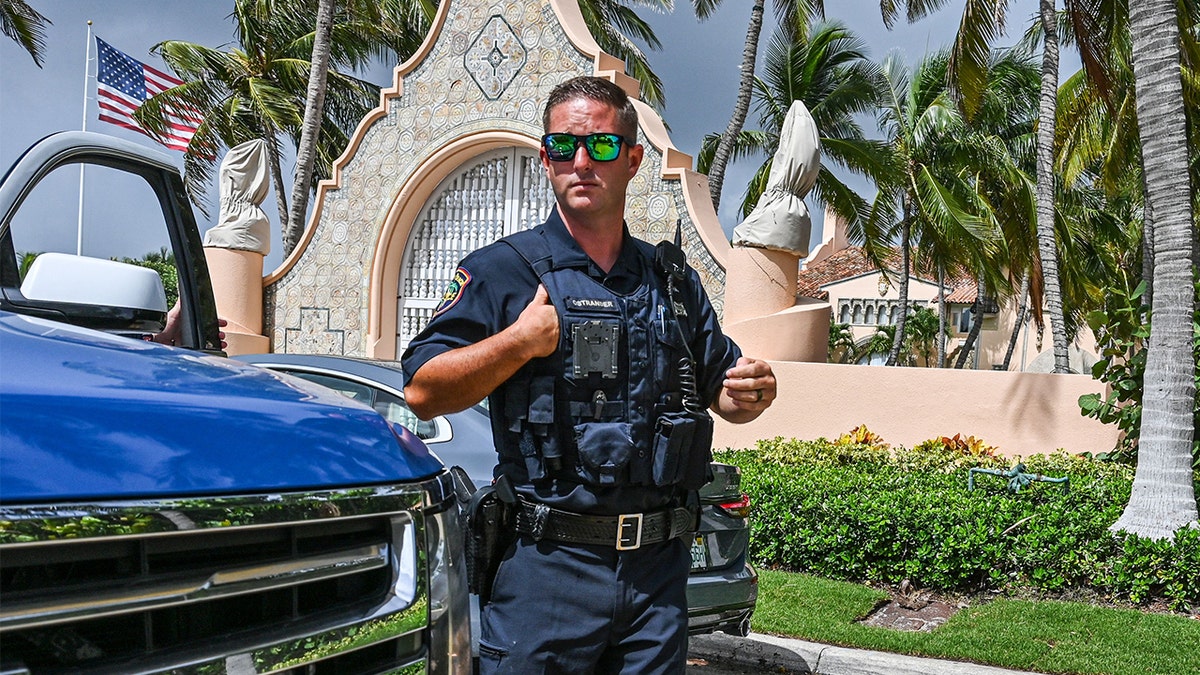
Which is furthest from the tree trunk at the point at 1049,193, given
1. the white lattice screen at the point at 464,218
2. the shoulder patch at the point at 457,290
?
the shoulder patch at the point at 457,290

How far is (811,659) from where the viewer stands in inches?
203

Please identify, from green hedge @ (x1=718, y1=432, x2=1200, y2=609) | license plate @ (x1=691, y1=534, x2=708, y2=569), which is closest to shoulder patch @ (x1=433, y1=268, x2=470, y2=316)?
license plate @ (x1=691, y1=534, x2=708, y2=569)

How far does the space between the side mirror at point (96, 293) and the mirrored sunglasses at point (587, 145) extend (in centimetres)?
121

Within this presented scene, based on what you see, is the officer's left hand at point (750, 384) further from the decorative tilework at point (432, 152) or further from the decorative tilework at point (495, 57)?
the decorative tilework at point (495, 57)

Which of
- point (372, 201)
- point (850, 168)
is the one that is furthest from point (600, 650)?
point (850, 168)

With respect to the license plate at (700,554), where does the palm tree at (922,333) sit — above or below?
above

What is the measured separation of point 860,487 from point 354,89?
17362 mm

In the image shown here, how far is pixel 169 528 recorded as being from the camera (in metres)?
1.40

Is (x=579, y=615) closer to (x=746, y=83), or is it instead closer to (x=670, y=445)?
(x=670, y=445)

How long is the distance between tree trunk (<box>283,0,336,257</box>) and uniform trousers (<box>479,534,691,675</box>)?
507 inches

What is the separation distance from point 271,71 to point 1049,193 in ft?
49.7

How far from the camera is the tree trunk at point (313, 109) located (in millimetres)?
14414

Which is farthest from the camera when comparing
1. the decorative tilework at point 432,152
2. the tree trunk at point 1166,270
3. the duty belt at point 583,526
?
the decorative tilework at point 432,152

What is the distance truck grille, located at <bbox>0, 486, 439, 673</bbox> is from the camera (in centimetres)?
129
